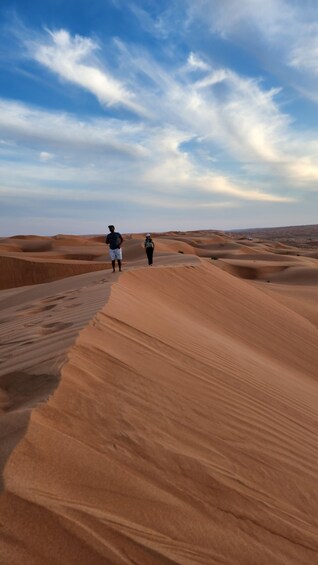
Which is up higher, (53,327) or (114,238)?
(114,238)

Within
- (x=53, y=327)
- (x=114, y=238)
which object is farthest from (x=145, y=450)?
(x=114, y=238)

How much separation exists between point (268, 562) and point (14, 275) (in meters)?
17.1

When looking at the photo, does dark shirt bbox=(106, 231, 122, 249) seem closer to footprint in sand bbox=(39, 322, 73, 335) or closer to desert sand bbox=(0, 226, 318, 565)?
desert sand bbox=(0, 226, 318, 565)

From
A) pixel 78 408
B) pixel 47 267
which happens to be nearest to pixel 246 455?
pixel 78 408

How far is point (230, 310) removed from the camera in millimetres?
8445

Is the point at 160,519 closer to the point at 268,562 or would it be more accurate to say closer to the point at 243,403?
the point at 268,562

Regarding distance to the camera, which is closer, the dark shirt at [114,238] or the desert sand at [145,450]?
the desert sand at [145,450]

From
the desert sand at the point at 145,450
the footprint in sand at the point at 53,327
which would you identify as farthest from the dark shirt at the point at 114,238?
the footprint in sand at the point at 53,327

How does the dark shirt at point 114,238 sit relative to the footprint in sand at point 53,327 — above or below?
above

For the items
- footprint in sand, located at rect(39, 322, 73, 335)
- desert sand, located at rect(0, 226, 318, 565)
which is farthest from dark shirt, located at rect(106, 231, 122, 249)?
footprint in sand, located at rect(39, 322, 73, 335)

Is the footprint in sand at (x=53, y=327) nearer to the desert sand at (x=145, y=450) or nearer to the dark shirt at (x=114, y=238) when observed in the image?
the desert sand at (x=145, y=450)

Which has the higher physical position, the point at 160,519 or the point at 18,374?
the point at 18,374

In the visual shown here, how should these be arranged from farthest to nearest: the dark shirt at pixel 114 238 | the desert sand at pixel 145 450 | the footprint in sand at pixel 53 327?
the dark shirt at pixel 114 238
the footprint in sand at pixel 53 327
the desert sand at pixel 145 450

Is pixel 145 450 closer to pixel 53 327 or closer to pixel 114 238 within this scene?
pixel 53 327
